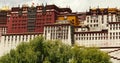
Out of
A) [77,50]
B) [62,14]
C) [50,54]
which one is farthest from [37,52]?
[62,14]

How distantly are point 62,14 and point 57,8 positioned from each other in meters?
2.76

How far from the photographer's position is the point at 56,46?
209 feet

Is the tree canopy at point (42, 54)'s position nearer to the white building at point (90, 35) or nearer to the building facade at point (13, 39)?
the white building at point (90, 35)

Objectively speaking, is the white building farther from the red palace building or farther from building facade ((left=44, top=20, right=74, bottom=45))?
the red palace building

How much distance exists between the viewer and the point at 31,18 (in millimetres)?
127125

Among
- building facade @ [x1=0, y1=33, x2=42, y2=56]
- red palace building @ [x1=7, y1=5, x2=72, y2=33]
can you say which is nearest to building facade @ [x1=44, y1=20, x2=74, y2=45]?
building facade @ [x1=0, y1=33, x2=42, y2=56]

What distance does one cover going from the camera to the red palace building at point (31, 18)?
125500 mm

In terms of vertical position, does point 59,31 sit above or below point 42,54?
above

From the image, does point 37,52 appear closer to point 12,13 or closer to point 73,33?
point 73,33

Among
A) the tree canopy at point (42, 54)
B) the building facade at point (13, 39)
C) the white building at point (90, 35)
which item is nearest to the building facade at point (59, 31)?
the white building at point (90, 35)

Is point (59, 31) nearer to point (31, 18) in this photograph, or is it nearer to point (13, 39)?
point (13, 39)

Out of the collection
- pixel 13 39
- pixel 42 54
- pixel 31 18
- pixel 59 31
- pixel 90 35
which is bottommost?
pixel 13 39

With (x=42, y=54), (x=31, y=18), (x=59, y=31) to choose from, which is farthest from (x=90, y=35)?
(x=42, y=54)

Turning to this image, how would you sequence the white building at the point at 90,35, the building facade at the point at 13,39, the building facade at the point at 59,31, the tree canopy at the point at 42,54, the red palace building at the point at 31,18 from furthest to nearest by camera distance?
the red palace building at the point at 31,18 < the building facade at the point at 13,39 < the building facade at the point at 59,31 < the white building at the point at 90,35 < the tree canopy at the point at 42,54
